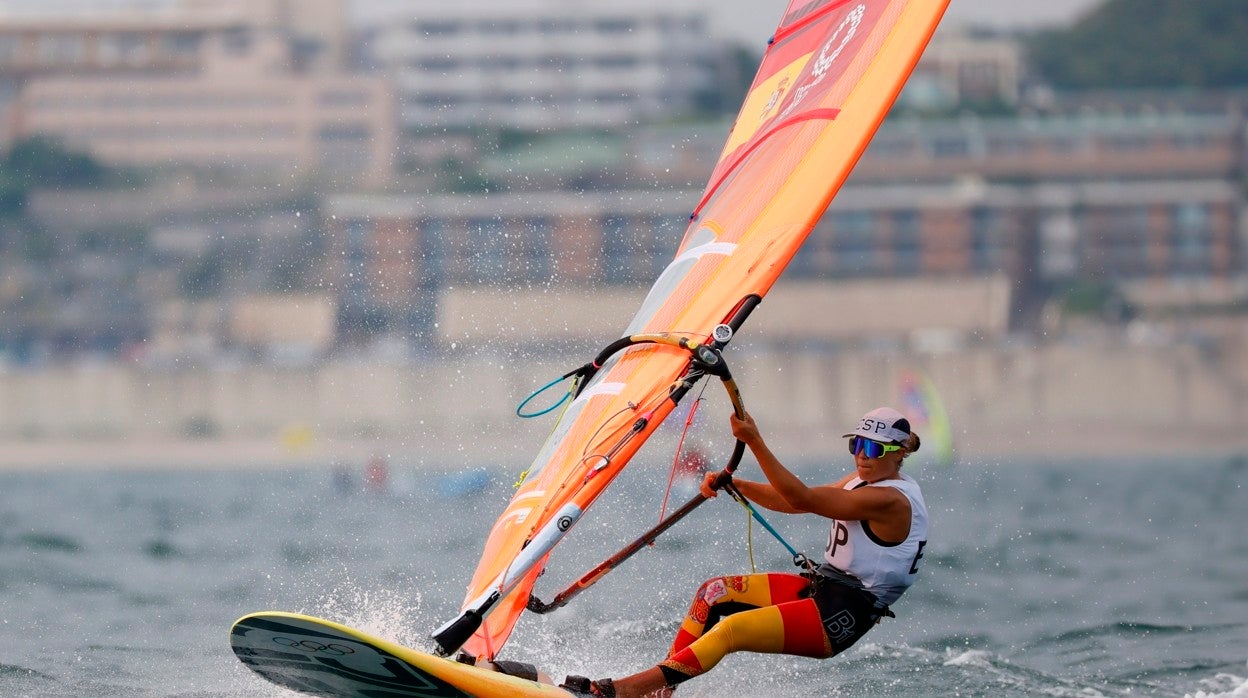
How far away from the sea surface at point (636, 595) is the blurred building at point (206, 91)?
1374 inches

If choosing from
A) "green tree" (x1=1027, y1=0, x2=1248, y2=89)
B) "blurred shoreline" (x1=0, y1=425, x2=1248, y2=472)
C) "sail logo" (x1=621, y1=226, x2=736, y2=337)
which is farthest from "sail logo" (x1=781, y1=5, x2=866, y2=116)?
"green tree" (x1=1027, y1=0, x2=1248, y2=89)

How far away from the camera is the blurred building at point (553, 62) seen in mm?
62812

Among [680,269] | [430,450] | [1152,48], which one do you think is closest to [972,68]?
[1152,48]

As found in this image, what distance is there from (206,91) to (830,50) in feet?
175

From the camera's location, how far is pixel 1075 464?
41750 mm

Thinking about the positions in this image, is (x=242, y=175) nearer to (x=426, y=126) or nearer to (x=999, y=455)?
(x=426, y=126)

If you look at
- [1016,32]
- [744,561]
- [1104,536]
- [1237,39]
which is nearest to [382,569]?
[744,561]

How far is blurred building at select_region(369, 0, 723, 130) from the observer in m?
62.8

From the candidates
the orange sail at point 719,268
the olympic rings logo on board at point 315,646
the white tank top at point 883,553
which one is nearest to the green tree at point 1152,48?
the orange sail at point 719,268

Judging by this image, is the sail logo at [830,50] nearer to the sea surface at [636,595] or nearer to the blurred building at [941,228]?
the sea surface at [636,595]

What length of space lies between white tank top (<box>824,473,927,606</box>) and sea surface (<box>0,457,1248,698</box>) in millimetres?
311

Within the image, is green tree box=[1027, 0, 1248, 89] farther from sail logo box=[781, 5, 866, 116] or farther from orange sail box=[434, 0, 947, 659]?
orange sail box=[434, 0, 947, 659]

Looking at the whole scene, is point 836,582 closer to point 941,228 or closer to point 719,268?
point 719,268

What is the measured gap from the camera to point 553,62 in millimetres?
66438
